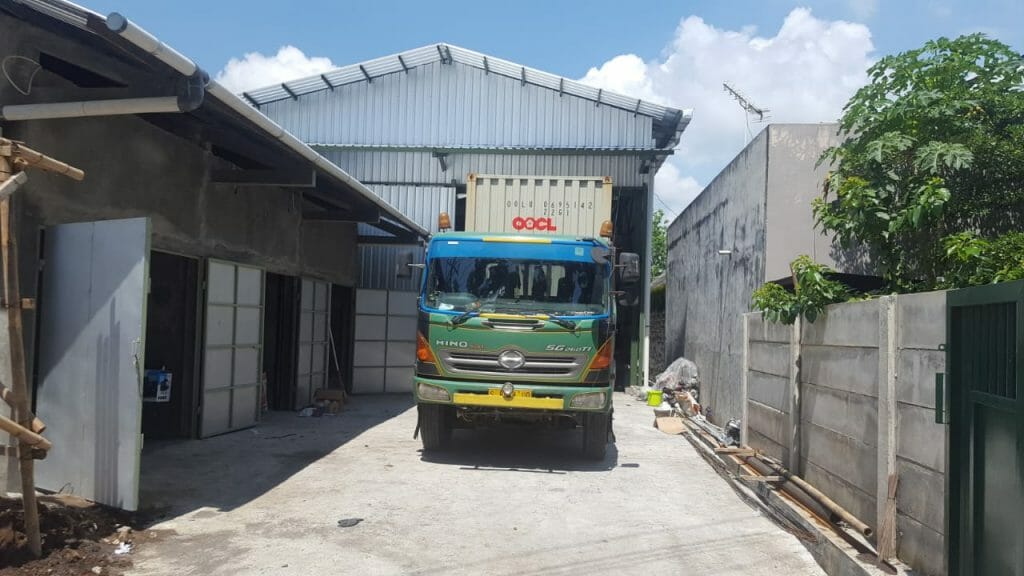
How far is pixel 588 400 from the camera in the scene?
8.20 m

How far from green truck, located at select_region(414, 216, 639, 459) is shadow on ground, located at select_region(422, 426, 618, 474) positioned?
1.33 ft

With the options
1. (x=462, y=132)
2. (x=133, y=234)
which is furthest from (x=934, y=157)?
(x=462, y=132)

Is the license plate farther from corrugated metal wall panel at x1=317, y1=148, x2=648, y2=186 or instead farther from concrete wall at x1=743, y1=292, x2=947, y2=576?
corrugated metal wall panel at x1=317, y1=148, x2=648, y2=186

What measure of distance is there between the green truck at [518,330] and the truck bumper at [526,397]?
0.04ft

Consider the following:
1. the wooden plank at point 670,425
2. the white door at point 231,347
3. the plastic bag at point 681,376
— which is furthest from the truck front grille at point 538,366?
the plastic bag at point 681,376

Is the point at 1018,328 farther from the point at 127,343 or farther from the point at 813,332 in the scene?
the point at 127,343

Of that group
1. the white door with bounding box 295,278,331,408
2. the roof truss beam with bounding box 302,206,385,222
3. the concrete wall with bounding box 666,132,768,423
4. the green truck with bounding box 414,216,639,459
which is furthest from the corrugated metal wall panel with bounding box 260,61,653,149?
the green truck with bounding box 414,216,639,459

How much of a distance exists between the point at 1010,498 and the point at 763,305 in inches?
173

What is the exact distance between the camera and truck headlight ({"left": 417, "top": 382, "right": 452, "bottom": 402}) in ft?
26.9

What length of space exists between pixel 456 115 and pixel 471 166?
135 cm

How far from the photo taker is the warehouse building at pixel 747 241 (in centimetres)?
930

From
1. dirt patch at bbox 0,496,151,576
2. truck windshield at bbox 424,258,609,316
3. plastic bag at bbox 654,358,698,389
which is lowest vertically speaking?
dirt patch at bbox 0,496,151,576

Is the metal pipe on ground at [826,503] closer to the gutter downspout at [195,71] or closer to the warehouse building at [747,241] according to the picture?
the warehouse building at [747,241]

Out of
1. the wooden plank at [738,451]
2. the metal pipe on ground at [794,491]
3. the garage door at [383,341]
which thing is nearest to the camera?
the metal pipe on ground at [794,491]
